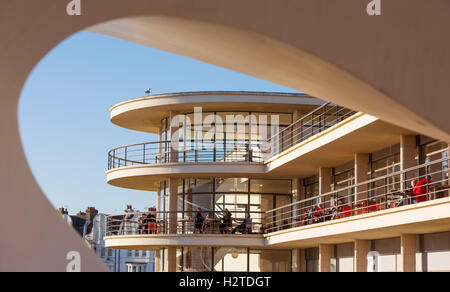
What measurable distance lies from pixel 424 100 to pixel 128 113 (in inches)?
925

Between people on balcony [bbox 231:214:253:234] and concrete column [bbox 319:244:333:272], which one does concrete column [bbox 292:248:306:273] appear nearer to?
people on balcony [bbox 231:214:253:234]

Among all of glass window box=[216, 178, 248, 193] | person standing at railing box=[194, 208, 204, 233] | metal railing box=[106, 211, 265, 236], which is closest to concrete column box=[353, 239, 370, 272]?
metal railing box=[106, 211, 265, 236]

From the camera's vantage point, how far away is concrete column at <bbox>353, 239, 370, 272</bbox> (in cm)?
2039

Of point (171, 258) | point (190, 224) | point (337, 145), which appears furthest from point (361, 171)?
point (171, 258)

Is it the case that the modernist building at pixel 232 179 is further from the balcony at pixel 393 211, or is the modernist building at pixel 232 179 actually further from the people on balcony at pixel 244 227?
the balcony at pixel 393 211

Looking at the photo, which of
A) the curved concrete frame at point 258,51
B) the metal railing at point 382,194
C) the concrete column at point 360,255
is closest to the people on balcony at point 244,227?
the metal railing at point 382,194

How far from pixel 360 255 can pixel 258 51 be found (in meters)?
16.7

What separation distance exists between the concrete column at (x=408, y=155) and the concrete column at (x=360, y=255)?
3557 millimetres

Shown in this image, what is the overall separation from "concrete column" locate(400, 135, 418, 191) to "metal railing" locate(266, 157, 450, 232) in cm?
3

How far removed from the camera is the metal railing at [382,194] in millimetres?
15562

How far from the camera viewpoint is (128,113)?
1097 inches
